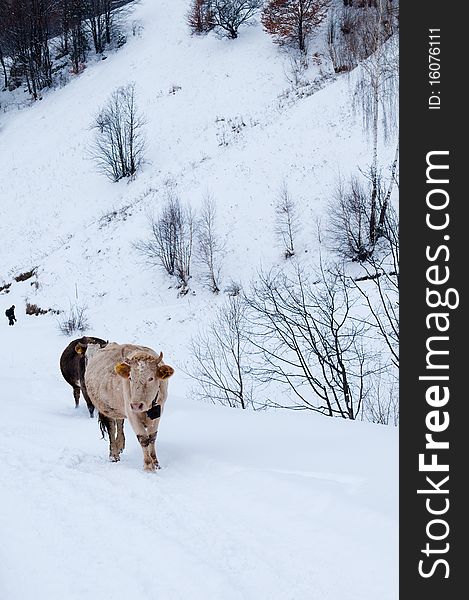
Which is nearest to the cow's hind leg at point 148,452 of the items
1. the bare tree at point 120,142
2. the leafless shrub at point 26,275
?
the leafless shrub at point 26,275

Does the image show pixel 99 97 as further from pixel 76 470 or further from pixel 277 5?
pixel 76 470

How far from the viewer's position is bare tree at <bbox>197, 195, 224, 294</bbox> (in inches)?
908

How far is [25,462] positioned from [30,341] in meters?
17.5

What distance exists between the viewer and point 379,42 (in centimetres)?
1852

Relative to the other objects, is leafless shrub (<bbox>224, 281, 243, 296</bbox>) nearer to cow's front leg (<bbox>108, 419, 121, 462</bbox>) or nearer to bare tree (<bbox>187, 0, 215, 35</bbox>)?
cow's front leg (<bbox>108, 419, 121, 462</bbox>)

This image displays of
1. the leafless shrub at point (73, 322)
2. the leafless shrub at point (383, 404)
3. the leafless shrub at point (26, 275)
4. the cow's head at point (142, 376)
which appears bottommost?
the leafless shrub at point (383, 404)

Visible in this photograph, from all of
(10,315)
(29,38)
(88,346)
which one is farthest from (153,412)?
(29,38)

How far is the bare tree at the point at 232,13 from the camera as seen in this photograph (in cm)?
4503

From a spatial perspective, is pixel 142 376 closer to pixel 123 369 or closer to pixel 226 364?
pixel 123 369

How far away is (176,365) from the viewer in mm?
18000

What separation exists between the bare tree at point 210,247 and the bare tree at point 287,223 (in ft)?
9.72

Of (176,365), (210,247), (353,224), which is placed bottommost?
(176,365)

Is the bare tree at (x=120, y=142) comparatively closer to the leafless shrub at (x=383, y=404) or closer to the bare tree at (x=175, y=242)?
the bare tree at (x=175, y=242)

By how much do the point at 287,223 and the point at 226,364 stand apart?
10.8 m
